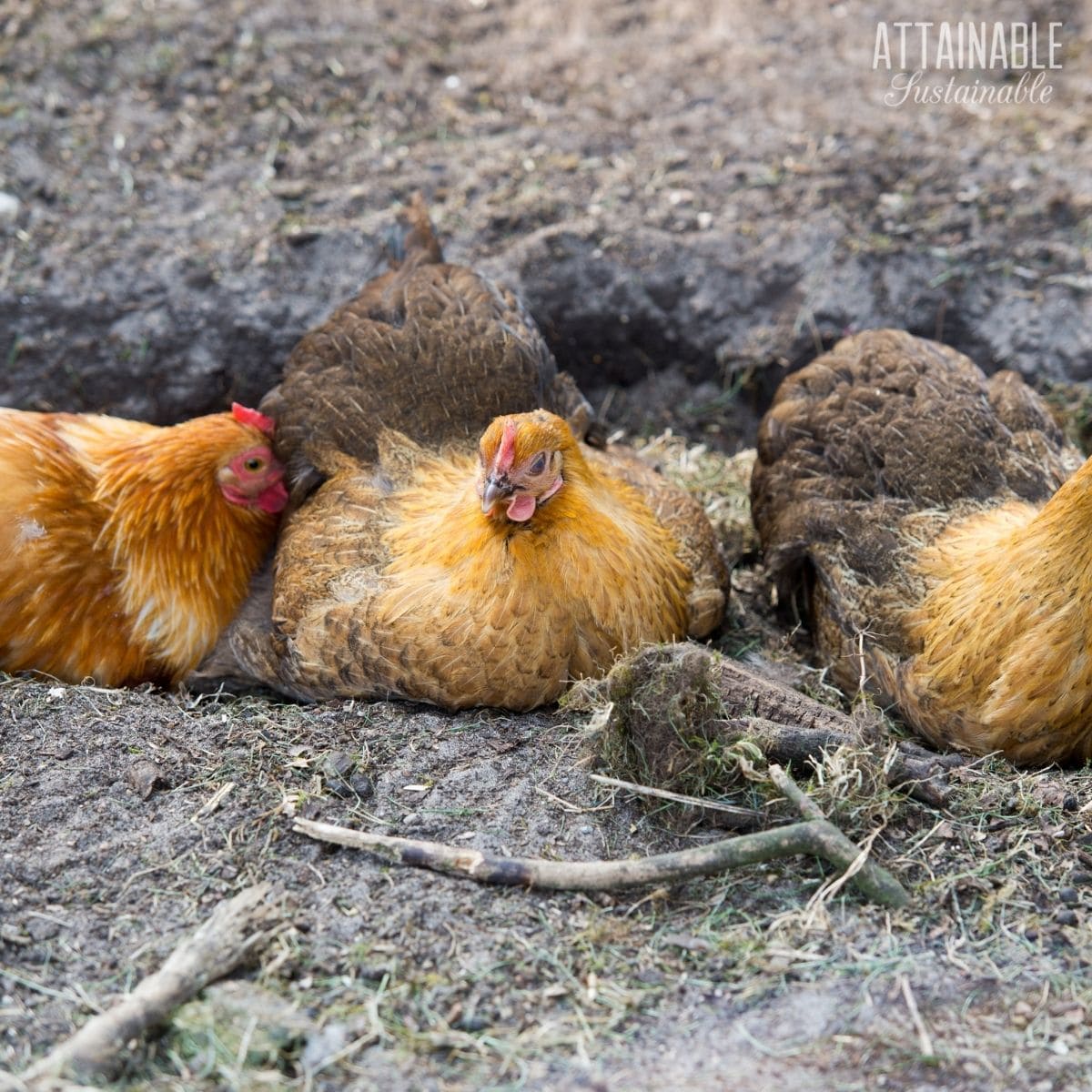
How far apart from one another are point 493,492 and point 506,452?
134 mm

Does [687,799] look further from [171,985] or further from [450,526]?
[171,985]

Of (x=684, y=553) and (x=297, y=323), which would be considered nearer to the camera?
(x=684, y=553)

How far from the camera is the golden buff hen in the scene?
4.02 m

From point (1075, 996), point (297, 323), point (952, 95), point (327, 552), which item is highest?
point (952, 95)

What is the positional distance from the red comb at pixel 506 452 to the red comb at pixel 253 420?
1658mm

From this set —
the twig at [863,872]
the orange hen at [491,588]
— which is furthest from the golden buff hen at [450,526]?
the twig at [863,872]

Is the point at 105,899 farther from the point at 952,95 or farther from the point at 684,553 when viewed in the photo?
the point at 952,95

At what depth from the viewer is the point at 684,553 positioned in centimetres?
482

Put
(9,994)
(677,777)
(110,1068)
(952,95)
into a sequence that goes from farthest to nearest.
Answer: (952,95) < (677,777) < (9,994) < (110,1068)

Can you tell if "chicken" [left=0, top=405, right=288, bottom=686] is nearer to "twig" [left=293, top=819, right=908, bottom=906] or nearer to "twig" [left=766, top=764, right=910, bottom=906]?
"twig" [left=293, top=819, right=908, bottom=906]

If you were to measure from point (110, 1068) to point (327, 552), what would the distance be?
2175 mm

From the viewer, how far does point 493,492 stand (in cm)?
384

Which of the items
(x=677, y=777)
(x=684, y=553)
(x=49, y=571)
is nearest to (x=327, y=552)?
(x=49, y=571)

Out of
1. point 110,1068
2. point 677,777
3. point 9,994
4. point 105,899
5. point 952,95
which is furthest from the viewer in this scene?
point 952,95
